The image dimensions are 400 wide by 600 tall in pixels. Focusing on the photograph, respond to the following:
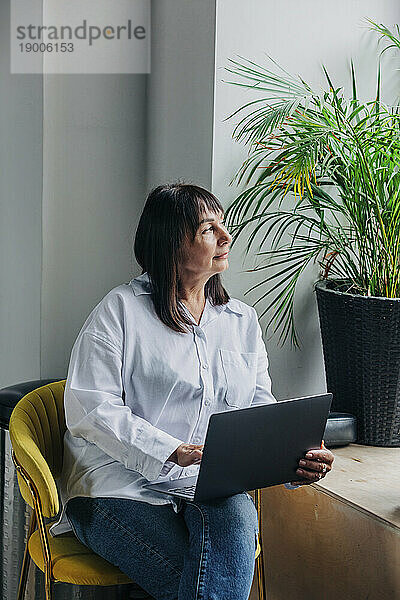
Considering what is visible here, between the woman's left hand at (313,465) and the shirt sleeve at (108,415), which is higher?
the shirt sleeve at (108,415)

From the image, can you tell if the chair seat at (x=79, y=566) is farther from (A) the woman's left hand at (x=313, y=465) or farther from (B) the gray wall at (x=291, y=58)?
(B) the gray wall at (x=291, y=58)

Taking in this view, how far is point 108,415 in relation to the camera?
1.68 metres

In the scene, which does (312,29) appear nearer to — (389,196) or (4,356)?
(389,196)

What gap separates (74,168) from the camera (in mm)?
2559

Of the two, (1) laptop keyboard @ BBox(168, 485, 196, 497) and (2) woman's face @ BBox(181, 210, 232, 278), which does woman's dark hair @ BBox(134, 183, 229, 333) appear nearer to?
(2) woman's face @ BBox(181, 210, 232, 278)

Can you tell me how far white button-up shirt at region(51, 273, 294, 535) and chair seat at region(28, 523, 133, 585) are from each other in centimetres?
8

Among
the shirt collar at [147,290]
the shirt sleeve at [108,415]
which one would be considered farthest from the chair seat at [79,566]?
the shirt collar at [147,290]

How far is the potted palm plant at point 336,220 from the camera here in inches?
85.2

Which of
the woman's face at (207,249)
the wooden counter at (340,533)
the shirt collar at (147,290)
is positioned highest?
the woman's face at (207,249)

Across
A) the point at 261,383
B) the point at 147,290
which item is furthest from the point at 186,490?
the point at 147,290

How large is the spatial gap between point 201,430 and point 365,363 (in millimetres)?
589

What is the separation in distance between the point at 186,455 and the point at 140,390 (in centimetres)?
20

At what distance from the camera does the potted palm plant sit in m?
2.17

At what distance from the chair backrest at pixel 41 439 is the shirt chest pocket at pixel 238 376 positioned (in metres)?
0.44
